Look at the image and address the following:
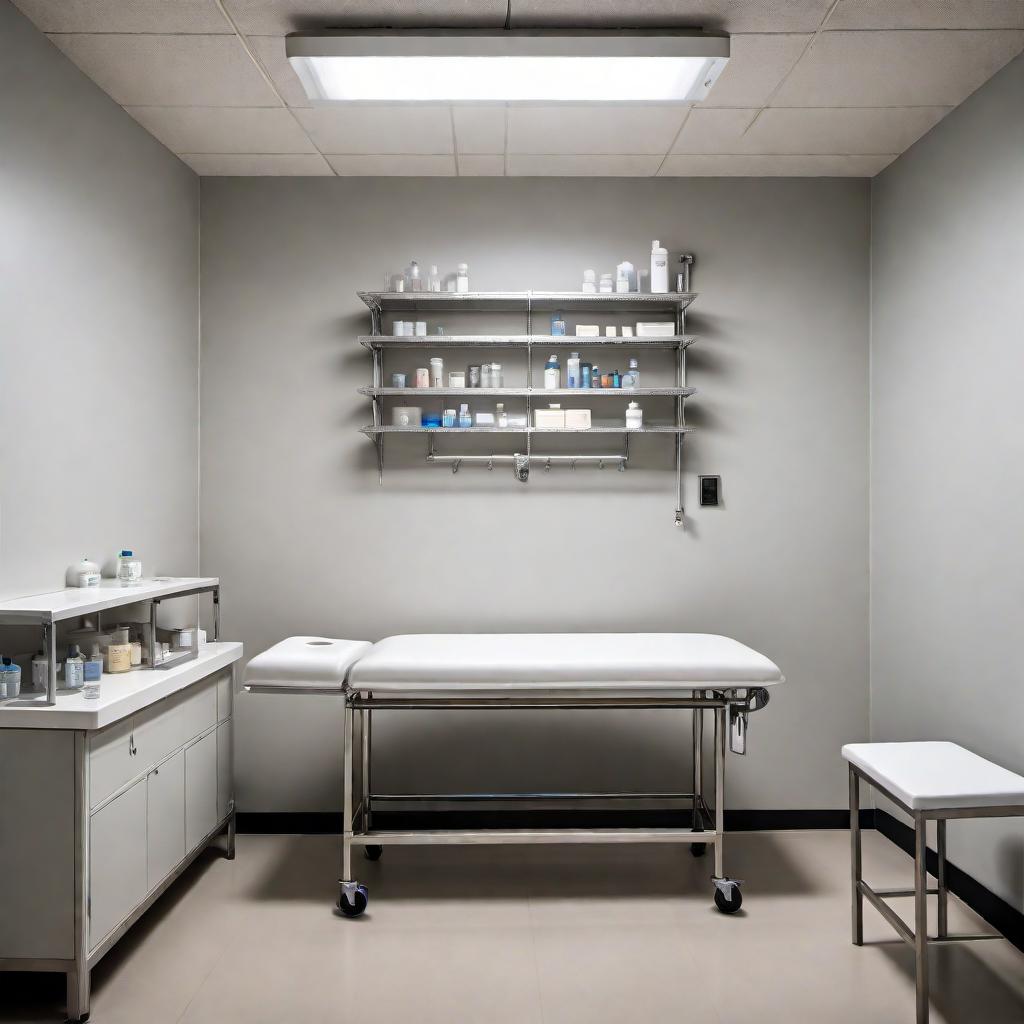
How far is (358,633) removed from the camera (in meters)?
3.31

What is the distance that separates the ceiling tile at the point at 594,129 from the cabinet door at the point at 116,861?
2525mm

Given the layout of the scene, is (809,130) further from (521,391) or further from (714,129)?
(521,391)

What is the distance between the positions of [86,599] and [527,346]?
6.18ft

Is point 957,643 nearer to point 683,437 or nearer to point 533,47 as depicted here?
point 683,437

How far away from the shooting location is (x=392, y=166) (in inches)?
126

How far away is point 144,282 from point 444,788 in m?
2.29

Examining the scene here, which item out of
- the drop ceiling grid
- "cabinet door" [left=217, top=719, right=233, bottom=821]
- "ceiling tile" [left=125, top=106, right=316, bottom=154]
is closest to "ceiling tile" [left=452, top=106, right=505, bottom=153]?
the drop ceiling grid

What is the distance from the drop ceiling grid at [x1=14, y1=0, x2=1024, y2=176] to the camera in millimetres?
2180

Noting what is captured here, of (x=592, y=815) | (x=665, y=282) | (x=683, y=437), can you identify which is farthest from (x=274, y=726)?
(x=665, y=282)

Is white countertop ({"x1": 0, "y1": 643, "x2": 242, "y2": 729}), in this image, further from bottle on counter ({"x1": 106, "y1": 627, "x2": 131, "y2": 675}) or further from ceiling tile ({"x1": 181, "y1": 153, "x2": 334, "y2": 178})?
ceiling tile ({"x1": 181, "y1": 153, "x2": 334, "y2": 178})

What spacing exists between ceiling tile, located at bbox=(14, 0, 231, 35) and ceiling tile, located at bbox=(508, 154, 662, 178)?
1240mm

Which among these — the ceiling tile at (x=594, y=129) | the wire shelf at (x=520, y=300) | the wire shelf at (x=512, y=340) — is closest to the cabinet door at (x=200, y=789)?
the wire shelf at (x=512, y=340)

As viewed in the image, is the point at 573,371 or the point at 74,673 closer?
the point at 74,673

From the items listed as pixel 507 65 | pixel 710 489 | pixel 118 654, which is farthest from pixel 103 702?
pixel 710 489
